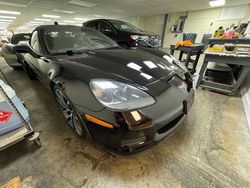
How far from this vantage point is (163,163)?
1028mm

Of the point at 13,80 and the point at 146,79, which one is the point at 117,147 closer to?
the point at 146,79

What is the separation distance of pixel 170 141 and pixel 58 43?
171cm

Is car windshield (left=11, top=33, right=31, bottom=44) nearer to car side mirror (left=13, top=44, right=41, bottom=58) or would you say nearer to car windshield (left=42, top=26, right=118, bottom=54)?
car side mirror (left=13, top=44, right=41, bottom=58)

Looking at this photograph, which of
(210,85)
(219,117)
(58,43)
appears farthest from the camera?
(210,85)

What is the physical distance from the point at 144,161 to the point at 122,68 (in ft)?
2.75

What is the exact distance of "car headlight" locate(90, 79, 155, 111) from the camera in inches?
31.2

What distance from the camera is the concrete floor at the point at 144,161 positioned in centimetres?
91

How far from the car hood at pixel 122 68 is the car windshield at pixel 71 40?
0.31 metres

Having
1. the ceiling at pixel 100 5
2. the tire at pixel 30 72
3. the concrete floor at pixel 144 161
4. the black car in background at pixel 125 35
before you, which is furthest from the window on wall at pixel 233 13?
the tire at pixel 30 72

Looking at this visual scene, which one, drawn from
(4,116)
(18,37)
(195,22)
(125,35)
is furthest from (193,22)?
(4,116)

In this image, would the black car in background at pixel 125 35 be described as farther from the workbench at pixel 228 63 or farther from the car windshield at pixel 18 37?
the car windshield at pixel 18 37

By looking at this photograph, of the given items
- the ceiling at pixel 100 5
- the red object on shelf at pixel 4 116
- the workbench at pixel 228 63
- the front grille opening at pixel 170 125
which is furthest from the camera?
the ceiling at pixel 100 5

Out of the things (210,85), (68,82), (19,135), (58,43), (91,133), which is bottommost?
(210,85)

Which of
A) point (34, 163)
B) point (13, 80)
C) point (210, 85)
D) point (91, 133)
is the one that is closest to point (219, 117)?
point (210, 85)
